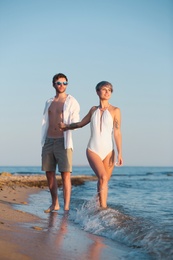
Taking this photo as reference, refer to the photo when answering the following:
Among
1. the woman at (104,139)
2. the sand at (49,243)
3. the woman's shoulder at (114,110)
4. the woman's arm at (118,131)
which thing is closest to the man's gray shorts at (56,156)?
the woman at (104,139)

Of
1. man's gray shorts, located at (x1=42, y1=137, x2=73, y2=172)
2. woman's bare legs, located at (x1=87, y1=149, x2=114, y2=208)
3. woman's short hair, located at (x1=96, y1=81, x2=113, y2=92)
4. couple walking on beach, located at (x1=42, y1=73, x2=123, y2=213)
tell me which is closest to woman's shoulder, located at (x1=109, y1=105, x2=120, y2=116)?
couple walking on beach, located at (x1=42, y1=73, x2=123, y2=213)

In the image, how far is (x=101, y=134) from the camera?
5.95m

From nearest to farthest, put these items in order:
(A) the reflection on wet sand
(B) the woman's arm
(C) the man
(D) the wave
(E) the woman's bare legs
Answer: (A) the reflection on wet sand, (D) the wave, (E) the woman's bare legs, (B) the woman's arm, (C) the man

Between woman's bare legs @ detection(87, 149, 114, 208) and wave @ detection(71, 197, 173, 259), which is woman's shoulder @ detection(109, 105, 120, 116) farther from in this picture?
wave @ detection(71, 197, 173, 259)

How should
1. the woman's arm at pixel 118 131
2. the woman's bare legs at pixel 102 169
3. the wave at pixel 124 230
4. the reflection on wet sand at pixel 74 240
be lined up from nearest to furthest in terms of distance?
the reflection on wet sand at pixel 74 240 → the wave at pixel 124 230 → the woman's bare legs at pixel 102 169 → the woman's arm at pixel 118 131

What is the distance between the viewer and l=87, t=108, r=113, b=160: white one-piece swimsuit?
5906mm

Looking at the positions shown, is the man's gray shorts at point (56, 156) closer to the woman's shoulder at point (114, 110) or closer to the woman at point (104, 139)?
the woman at point (104, 139)

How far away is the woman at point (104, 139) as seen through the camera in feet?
19.3

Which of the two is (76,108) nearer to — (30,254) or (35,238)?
(35,238)

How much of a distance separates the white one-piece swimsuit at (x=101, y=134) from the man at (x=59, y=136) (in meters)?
0.63

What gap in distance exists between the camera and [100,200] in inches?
236

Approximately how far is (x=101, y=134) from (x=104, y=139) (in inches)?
3.5

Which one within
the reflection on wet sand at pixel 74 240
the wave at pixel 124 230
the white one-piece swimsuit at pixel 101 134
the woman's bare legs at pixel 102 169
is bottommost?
the wave at pixel 124 230

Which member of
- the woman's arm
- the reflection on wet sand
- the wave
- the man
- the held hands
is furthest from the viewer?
the man
